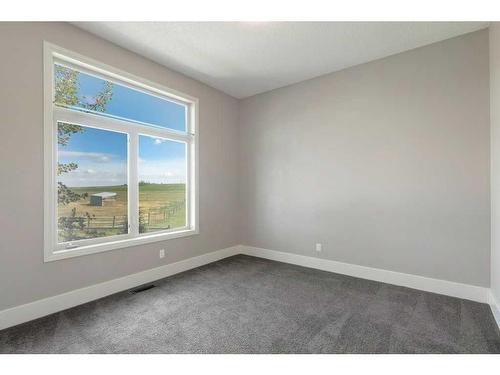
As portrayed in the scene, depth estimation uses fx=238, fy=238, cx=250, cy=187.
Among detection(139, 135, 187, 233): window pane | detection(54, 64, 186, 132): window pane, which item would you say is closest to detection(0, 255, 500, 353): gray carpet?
detection(139, 135, 187, 233): window pane

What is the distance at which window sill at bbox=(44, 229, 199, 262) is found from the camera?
2393 millimetres

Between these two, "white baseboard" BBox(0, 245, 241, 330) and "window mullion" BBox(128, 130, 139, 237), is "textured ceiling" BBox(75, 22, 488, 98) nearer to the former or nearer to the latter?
"window mullion" BBox(128, 130, 139, 237)

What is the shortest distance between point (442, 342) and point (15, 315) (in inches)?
142

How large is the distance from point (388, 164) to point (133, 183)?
3354 millimetres

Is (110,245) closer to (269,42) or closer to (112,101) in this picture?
(112,101)

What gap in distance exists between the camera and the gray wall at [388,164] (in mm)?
2605

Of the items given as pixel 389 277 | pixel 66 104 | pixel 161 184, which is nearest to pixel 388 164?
pixel 389 277

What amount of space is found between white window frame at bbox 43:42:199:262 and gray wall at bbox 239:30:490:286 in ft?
4.17

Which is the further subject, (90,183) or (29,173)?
(90,183)

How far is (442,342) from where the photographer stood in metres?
1.85

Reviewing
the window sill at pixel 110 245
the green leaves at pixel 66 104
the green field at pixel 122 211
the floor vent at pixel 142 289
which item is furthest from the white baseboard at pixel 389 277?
the green leaves at pixel 66 104

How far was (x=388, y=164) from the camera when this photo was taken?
3.10 meters

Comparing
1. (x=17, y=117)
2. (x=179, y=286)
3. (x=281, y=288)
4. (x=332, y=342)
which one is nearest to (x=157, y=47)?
(x=17, y=117)

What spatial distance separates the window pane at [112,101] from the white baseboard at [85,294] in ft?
6.55
